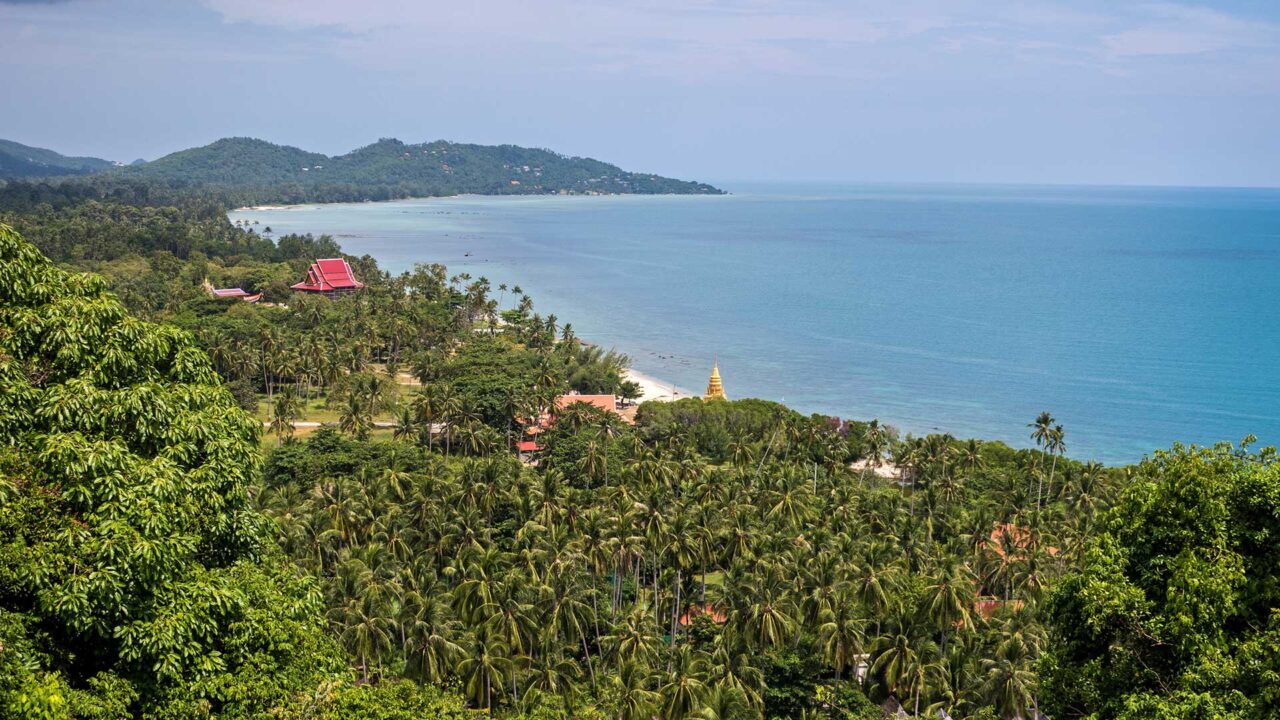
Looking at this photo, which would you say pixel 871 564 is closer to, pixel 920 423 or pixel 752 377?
pixel 920 423

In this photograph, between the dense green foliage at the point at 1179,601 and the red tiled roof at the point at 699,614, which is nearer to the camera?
the dense green foliage at the point at 1179,601

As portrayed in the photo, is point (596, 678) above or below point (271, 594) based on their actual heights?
below

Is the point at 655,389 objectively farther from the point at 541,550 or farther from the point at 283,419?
the point at 541,550

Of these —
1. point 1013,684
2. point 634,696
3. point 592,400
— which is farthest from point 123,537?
point 592,400

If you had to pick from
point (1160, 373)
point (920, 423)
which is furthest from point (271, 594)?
point (1160, 373)

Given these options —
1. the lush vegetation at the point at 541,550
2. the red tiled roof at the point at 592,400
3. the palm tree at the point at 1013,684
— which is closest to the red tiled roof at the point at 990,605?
the lush vegetation at the point at 541,550

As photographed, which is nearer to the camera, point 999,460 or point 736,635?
point 736,635

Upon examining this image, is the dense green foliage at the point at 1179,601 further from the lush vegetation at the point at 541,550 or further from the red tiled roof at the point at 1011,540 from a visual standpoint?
the red tiled roof at the point at 1011,540

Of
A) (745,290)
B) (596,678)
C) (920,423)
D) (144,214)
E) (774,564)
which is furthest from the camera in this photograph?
(144,214)
